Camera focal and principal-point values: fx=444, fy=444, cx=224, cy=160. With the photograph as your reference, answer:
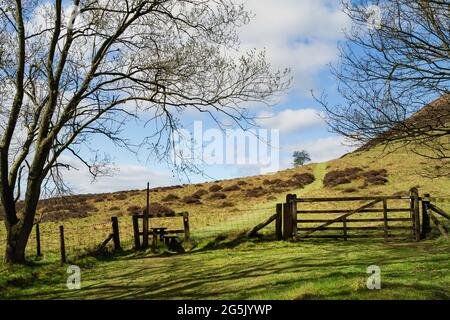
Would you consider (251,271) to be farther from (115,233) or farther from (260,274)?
(115,233)

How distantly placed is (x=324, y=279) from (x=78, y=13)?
10.3 meters

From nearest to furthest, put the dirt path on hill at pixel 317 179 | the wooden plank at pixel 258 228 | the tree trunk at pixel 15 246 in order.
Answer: the tree trunk at pixel 15 246
the wooden plank at pixel 258 228
the dirt path on hill at pixel 317 179

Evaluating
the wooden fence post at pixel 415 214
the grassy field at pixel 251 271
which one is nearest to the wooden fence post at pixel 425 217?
the wooden fence post at pixel 415 214

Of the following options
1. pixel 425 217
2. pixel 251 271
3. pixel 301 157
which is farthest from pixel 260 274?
pixel 301 157

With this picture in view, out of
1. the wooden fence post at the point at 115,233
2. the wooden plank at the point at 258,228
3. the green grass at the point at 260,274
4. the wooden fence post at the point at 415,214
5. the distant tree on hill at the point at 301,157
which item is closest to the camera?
the green grass at the point at 260,274

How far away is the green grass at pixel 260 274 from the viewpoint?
24.8 ft

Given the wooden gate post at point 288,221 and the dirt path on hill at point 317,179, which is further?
the dirt path on hill at point 317,179

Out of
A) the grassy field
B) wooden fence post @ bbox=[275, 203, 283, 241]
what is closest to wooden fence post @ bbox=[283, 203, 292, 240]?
wooden fence post @ bbox=[275, 203, 283, 241]

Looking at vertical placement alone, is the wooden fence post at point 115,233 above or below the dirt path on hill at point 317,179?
below

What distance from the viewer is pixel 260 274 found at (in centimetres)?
998

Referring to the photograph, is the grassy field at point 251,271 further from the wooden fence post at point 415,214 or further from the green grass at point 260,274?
the wooden fence post at point 415,214

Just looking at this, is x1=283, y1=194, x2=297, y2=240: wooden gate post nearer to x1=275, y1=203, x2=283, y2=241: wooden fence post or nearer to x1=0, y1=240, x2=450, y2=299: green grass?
x1=275, y1=203, x2=283, y2=241: wooden fence post

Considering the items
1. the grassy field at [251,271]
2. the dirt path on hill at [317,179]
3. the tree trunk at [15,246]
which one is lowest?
the grassy field at [251,271]
